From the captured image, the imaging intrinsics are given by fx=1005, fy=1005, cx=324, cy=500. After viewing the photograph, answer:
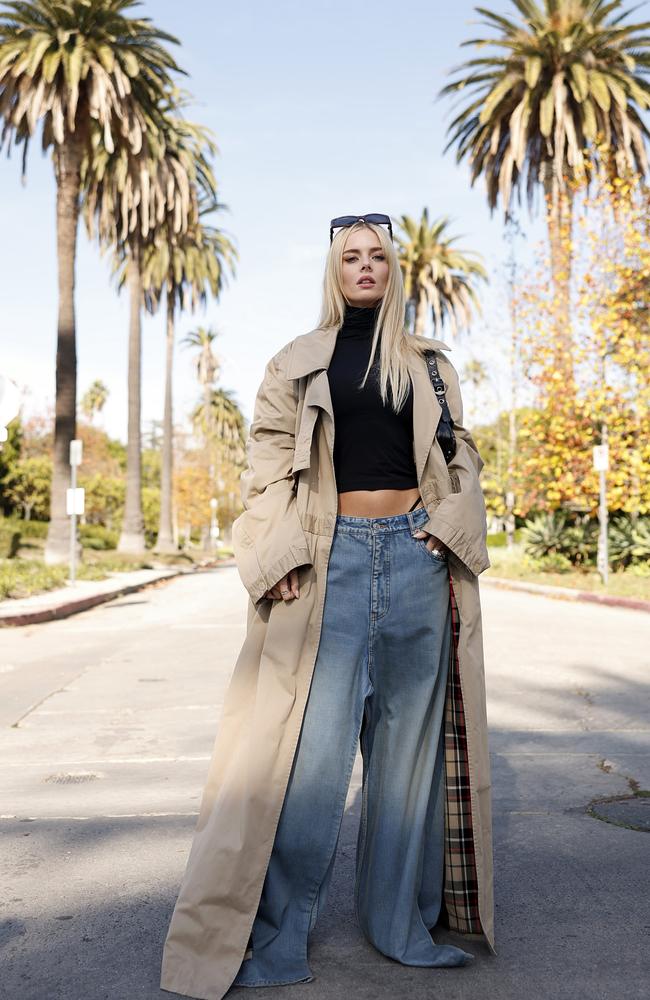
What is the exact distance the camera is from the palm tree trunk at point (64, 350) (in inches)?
894

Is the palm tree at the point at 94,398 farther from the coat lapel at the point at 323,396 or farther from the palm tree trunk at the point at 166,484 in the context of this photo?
the coat lapel at the point at 323,396

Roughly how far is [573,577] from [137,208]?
18976 millimetres

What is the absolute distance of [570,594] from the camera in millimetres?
17547

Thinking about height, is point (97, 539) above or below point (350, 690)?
below

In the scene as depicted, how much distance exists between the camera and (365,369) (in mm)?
2959

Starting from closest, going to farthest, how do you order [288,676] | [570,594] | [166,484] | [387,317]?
[288,676], [387,317], [570,594], [166,484]

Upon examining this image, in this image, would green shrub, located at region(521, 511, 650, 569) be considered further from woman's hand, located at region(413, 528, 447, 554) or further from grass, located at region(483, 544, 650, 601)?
woman's hand, located at region(413, 528, 447, 554)

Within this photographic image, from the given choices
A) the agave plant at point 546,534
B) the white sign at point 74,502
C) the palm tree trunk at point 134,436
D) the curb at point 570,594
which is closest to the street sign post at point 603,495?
the curb at point 570,594

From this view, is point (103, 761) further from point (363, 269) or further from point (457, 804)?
point (363, 269)

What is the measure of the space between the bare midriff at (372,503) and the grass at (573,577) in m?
13.4

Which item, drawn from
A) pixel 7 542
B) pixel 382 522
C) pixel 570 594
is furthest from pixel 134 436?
pixel 382 522

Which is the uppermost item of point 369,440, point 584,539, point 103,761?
point 369,440

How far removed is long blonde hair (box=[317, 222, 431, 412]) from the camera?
2922mm

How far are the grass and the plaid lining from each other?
43.4 ft
